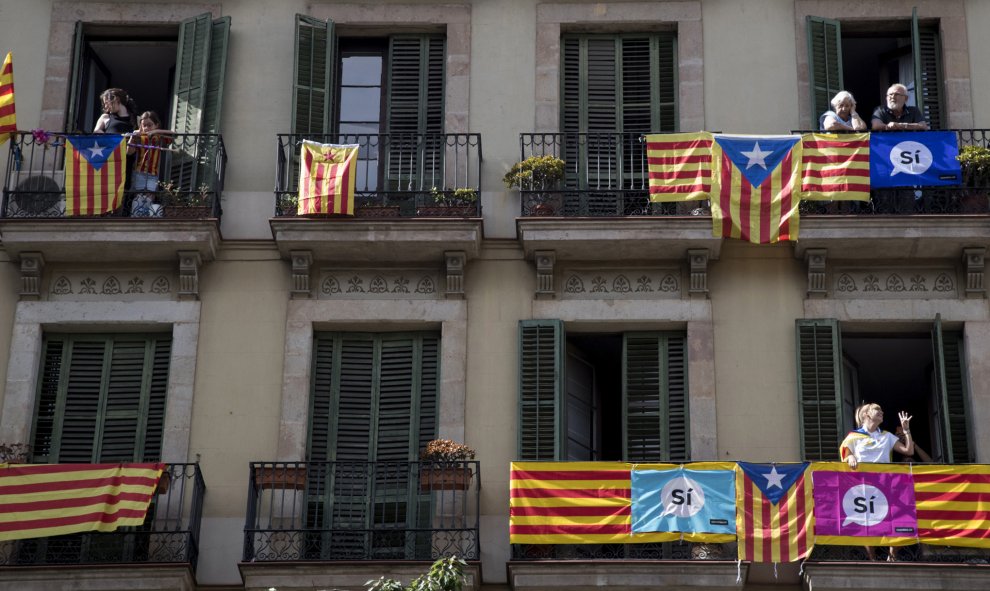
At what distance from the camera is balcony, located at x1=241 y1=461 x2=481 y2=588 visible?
73.9 feet

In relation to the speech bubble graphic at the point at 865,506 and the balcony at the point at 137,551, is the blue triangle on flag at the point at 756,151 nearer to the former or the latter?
the speech bubble graphic at the point at 865,506

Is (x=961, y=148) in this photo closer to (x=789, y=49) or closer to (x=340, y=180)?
(x=789, y=49)

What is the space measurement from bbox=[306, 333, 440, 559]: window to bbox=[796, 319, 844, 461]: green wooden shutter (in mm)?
4281

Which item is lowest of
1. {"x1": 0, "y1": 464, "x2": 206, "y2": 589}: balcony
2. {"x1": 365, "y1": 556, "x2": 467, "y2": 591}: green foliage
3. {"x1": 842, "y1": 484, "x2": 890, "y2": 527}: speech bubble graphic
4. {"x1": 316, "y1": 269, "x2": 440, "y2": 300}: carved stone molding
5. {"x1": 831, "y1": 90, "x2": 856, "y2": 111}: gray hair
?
{"x1": 365, "y1": 556, "x2": 467, "y2": 591}: green foliage

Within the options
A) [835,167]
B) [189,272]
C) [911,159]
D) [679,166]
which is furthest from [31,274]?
[911,159]

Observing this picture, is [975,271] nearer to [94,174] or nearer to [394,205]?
[394,205]

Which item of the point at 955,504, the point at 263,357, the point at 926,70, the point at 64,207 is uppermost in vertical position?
the point at 926,70

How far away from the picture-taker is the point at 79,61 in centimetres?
2639

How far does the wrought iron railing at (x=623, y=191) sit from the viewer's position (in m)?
24.8

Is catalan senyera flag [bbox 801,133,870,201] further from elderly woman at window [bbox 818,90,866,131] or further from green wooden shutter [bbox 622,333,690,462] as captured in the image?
green wooden shutter [bbox 622,333,690,462]

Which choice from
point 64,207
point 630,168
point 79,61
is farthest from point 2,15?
point 630,168

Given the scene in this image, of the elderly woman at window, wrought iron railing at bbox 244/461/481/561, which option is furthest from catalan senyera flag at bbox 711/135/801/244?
wrought iron railing at bbox 244/461/481/561

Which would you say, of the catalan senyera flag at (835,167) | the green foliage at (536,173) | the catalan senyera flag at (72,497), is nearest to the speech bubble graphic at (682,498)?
the catalan senyera flag at (835,167)

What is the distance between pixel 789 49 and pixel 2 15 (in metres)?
9.99
